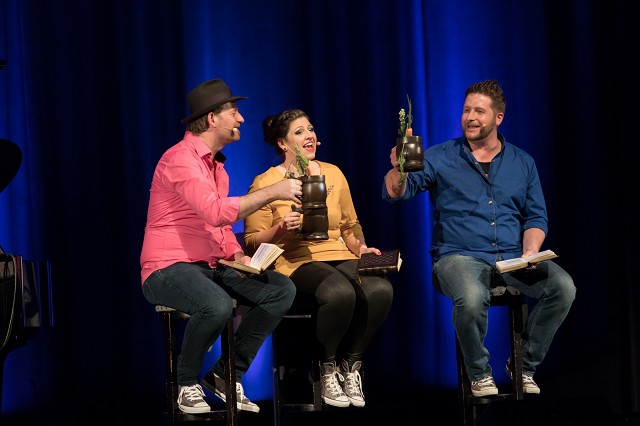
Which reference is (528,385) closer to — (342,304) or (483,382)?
(483,382)

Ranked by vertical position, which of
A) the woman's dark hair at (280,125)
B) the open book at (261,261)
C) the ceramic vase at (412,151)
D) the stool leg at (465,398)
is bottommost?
the stool leg at (465,398)

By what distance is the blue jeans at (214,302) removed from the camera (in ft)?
12.4

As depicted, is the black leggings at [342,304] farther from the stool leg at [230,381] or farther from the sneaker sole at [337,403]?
the stool leg at [230,381]

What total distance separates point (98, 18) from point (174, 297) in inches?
76.1

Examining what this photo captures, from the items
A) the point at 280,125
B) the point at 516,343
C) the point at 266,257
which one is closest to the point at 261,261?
the point at 266,257

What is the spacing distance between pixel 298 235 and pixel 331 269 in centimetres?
23

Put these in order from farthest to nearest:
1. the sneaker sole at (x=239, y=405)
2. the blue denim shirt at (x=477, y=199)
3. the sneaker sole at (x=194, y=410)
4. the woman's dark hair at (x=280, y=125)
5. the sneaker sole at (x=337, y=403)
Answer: the woman's dark hair at (x=280, y=125) → the blue denim shirt at (x=477, y=199) → the sneaker sole at (x=337, y=403) → the sneaker sole at (x=239, y=405) → the sneaker sole at (x=194, y=410)

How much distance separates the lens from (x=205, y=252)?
410 centimetres

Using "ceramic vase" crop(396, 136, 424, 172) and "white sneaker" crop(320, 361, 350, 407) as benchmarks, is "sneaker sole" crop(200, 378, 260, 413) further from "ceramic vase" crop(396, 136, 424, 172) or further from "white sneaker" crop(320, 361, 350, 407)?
"ceramic vase" crop(396, 136, 424, 172)

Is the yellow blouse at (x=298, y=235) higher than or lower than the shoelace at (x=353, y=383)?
higher

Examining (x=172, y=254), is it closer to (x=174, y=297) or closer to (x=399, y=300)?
(x=174, y=297)

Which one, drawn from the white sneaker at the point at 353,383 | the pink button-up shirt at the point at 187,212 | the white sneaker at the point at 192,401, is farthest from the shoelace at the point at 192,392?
the white sneaker at the point at 353,383

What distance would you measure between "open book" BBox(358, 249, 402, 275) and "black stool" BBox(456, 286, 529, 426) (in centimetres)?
48

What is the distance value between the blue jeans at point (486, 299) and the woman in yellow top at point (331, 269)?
35cm
